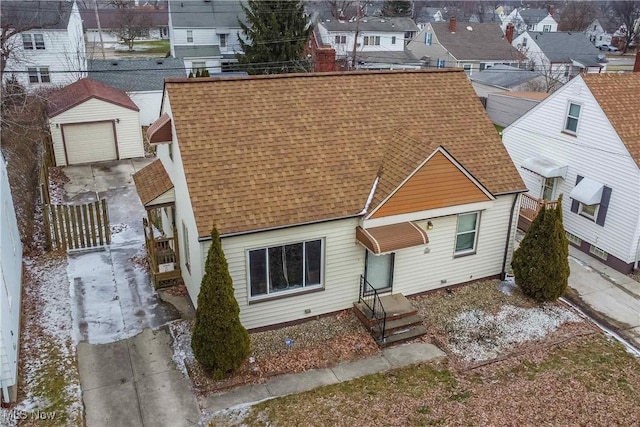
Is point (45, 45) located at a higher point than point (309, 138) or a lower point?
higher

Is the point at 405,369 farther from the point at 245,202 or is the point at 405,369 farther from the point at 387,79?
the point at 387,79

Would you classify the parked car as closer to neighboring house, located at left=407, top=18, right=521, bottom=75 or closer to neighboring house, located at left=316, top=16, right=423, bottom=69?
neighboring house, located at left=407, top=18, right=521, bottom=75

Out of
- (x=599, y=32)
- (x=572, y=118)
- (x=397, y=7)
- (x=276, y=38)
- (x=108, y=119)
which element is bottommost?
(x=108, y=119)

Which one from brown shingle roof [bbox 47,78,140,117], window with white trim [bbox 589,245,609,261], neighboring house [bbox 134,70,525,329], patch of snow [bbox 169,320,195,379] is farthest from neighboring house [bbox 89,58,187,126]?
window with white trim [bbox 589,245,609,261]

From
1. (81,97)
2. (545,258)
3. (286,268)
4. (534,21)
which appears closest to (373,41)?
(81,97)

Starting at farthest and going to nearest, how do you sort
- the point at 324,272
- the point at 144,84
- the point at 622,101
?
1. the point at 144,84
2. the point at 622,101
3. the point at 324,272

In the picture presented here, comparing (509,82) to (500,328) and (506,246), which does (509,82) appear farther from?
(500,328)
